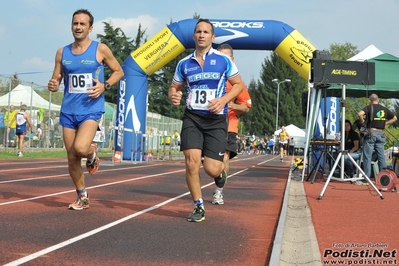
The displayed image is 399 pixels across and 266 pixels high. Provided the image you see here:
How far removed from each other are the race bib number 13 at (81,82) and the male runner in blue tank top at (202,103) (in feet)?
3.40

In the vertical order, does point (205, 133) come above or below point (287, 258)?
above

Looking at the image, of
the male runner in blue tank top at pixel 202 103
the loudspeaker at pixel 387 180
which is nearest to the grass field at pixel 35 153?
the loudspeaker at pixel 387 180

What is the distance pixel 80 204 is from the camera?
7.71m

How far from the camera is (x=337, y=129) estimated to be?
21188 mm

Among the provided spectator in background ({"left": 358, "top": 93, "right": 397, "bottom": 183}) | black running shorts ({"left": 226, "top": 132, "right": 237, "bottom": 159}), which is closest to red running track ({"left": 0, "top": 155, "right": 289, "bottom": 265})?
black running shorts ({"left": 226, "top": 132, "right": 237, "bottom": 159})

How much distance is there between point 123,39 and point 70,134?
6662 cm

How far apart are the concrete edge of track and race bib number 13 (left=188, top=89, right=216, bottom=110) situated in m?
1.46

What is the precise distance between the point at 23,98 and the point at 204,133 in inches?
796

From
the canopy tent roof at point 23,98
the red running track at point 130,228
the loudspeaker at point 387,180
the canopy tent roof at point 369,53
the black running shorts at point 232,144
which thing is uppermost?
the canopy tent roof at point 369,53

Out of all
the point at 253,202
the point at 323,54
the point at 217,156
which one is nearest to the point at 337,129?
the point at 323,54

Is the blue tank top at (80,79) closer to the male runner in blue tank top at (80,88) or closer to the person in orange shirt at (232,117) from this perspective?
the male runner in blue tank top at (80,88)

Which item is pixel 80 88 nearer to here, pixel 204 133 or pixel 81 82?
pixel 81 82

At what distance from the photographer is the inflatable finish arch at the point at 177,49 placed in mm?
21984

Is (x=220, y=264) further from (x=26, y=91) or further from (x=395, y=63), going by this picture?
(x=26, y=91)
